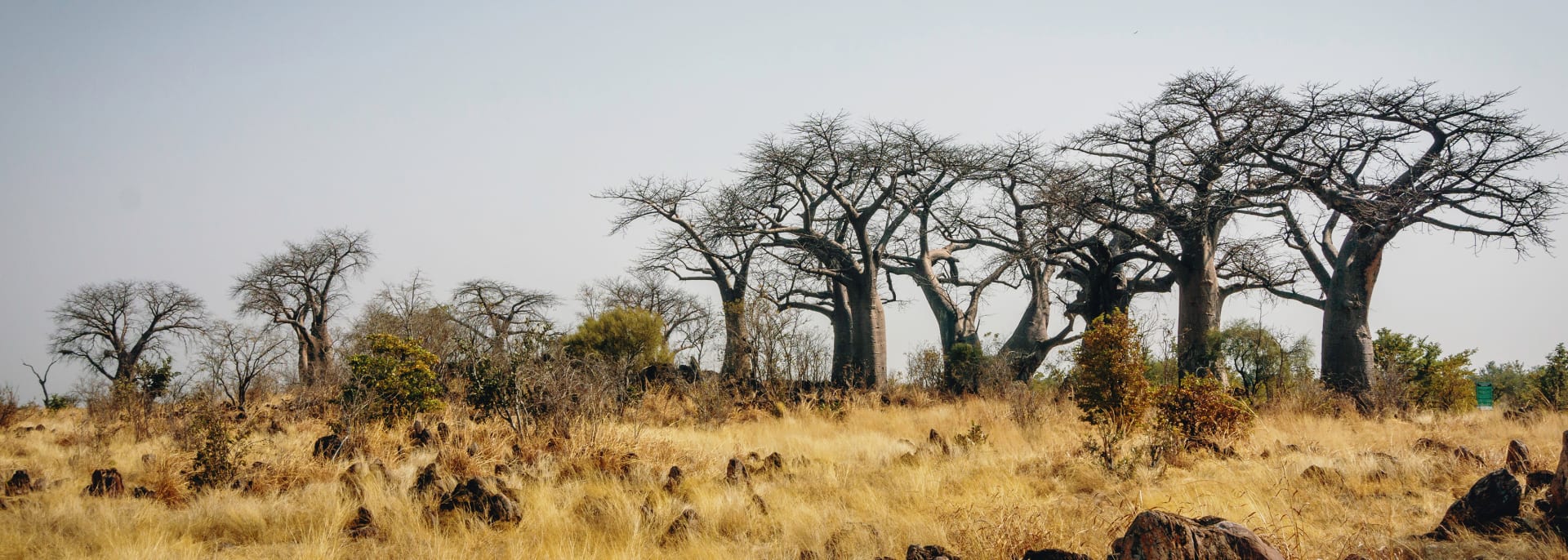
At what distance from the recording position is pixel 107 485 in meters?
6.12

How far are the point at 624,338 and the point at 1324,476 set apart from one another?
41.6ft

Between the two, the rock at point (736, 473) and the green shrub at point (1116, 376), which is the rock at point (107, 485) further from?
the green shrub at point (1116, 376)

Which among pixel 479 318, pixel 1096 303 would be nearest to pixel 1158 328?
pixel 1096 303

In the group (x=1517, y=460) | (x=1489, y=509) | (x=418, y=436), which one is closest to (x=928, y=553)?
(x=1489, y=509)


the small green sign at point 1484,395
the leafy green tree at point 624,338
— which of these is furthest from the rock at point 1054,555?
the small green sign at point 1484,395

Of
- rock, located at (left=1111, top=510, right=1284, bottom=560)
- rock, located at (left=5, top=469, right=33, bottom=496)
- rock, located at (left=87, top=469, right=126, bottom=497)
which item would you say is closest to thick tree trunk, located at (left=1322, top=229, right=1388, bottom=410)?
rock, located at (left=1111, top=510, right=1284, bottom=560)

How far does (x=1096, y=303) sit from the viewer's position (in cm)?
1555

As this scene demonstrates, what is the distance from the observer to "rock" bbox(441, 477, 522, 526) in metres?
5.25

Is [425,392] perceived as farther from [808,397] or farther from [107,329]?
[107,329]

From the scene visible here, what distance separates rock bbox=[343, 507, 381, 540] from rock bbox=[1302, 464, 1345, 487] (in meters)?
5.89

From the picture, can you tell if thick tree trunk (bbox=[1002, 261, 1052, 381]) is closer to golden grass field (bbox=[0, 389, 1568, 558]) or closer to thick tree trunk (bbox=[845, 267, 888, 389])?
thick tree trunk (bbox=[845, 267, 888, 389])

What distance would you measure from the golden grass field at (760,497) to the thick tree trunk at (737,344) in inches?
252

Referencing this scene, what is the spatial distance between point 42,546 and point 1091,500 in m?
5.94

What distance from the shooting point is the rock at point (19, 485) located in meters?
6.20
